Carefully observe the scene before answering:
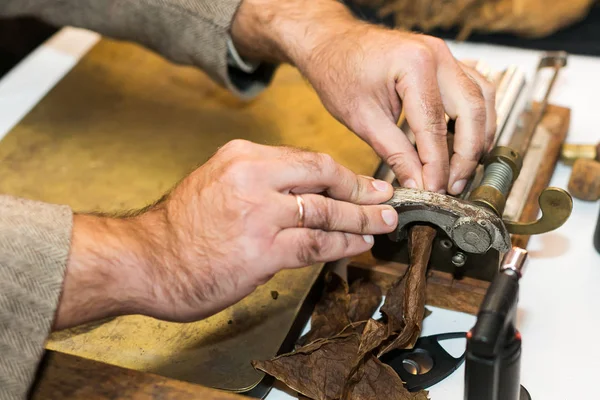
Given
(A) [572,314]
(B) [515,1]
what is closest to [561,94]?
(B) [515,1]

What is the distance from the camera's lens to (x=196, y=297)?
3.10ft

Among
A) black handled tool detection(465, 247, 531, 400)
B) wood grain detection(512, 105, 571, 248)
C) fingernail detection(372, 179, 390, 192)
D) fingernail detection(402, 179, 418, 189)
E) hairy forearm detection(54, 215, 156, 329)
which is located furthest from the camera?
wood grain detection(512, 105, 571, 248)

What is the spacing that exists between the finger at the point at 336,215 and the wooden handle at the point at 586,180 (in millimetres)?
500

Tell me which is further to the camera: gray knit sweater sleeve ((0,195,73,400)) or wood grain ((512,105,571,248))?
wood grain ((512,105,571,248))

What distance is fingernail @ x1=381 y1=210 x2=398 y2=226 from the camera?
1.00 m

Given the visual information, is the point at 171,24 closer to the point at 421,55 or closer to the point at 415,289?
the point at 421,55

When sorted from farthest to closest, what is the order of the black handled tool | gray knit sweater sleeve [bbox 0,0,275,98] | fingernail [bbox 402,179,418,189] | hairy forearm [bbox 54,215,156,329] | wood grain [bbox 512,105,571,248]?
gray knit sweater sleeve [bbox 0,0,275,98] → wood grain [bbox 512,105,571,248] → fingernail [bbox 402,179,418,189] → hairy forearm [bbox 54,215,156,329] → the black handled tool

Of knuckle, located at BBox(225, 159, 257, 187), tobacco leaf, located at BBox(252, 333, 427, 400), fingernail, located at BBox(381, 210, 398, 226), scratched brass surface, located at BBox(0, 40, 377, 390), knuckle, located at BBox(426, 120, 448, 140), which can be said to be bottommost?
scratched brass surface, located at BBox(0, 40, 377, 390)

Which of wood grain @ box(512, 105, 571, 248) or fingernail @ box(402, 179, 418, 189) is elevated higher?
fingernail @ box(402, 179, 418, 189)

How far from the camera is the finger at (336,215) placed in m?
0.92

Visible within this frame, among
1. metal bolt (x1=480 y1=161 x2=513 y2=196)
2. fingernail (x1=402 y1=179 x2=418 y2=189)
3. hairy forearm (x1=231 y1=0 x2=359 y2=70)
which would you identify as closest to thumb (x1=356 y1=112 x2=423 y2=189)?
fingernail (x1=402 y1=179 x2=418 y2=189)

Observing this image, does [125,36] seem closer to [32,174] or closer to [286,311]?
[32,174]

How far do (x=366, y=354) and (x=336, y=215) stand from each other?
201 mm

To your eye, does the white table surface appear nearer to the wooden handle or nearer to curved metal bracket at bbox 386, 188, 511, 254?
the wooden handle
